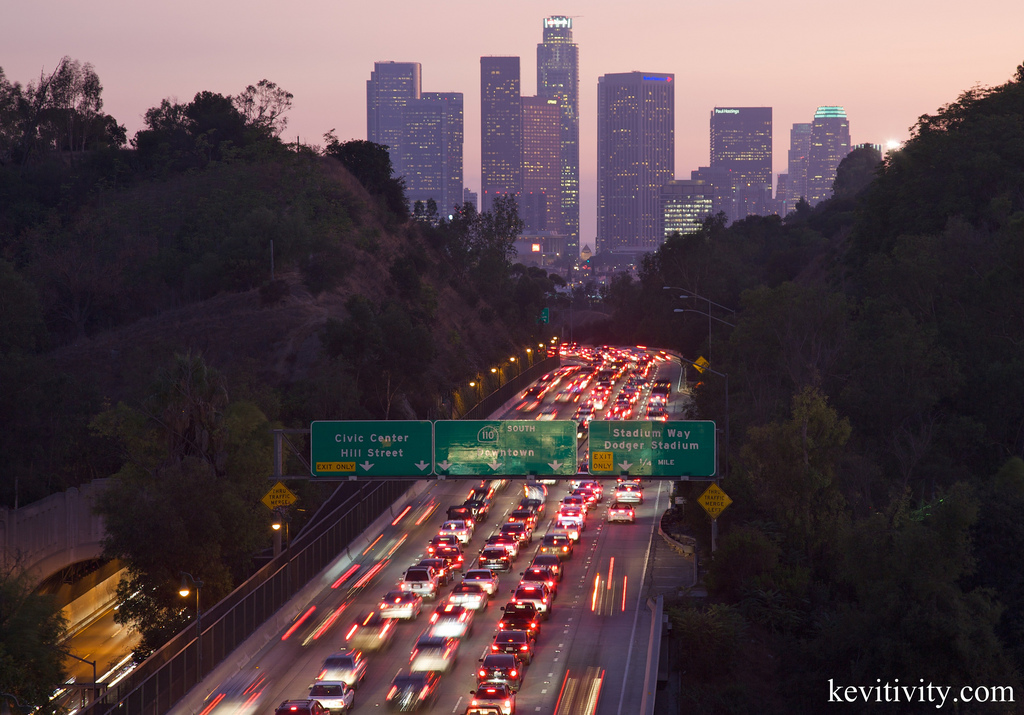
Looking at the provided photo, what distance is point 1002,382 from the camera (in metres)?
62.9

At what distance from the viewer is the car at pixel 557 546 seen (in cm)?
5178

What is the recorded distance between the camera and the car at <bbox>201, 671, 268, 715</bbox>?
104 ft

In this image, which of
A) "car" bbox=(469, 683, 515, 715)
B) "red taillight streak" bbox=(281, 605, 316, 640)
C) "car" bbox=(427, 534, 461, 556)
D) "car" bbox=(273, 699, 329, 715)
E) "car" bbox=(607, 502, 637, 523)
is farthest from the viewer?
"car" bbox=(607, 502, 637, 523)

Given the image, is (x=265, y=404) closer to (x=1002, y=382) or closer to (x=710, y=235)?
(x=1002, y=382)

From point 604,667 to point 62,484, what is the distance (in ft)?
120

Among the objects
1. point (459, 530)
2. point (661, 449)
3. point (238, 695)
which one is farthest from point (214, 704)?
point (459, 530)

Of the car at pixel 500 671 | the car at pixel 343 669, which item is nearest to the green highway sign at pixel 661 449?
the car at pixel 500 671

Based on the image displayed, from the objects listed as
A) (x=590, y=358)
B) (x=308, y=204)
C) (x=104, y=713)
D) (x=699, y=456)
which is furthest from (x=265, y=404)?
(x=590, y=358)

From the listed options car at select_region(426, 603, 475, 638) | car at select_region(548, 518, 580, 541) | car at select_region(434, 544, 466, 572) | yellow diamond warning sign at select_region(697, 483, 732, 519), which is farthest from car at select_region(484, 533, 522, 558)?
yellow diamond warning sign at select_region(697, 483, 732, 519)

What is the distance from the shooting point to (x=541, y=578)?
44469mm

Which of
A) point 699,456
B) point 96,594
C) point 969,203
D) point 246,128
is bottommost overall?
point 96,594

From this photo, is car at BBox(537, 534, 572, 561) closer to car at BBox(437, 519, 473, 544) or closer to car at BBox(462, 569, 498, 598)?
car at BBox(437, 519, 473, 544)

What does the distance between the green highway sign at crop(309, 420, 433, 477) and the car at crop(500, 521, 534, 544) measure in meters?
13.2

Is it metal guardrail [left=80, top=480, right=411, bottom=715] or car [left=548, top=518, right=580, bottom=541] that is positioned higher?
metal guardrail [left=80, top=480, right=411, bottom=715]
